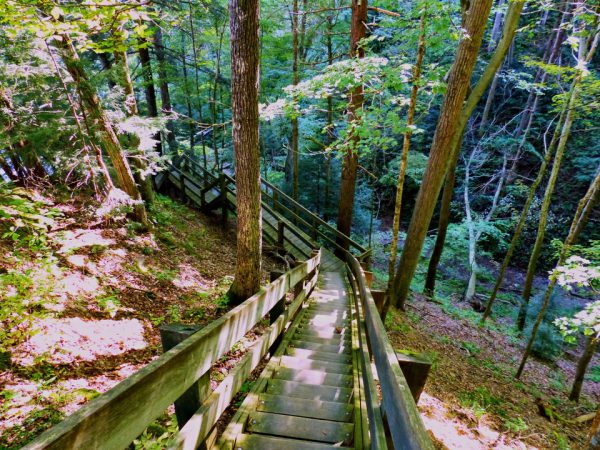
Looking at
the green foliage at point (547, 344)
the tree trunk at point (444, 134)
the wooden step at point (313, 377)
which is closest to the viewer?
the wooden step at point (313, 377)

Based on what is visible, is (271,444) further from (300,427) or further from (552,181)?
(552,181)

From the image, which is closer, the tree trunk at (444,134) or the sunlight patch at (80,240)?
the sunlight patch at (80,240)

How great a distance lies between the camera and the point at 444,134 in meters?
7.62

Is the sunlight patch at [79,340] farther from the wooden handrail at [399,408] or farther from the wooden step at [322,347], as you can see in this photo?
the wooden handrail at [399,408]

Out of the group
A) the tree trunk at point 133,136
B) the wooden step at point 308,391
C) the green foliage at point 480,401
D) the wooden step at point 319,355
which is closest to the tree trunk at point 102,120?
the tree trunk at point 133,136

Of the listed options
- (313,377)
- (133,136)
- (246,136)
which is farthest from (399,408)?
(133,136)

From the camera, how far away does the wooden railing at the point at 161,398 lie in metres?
1.10

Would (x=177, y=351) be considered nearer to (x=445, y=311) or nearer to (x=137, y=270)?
(x=137, y=270)

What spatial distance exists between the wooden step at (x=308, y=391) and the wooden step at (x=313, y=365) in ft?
1.29

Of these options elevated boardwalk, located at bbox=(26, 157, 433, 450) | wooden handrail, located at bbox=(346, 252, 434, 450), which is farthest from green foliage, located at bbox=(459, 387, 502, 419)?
wooden handrail, located at bbox=(346, 252, 434, 450)

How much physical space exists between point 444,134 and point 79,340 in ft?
27.6

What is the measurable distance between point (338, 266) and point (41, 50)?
29.9 feet

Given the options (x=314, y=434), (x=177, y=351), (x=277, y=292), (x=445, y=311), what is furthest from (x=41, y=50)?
(x=445, y=311)

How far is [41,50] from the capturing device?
17.9 ft
